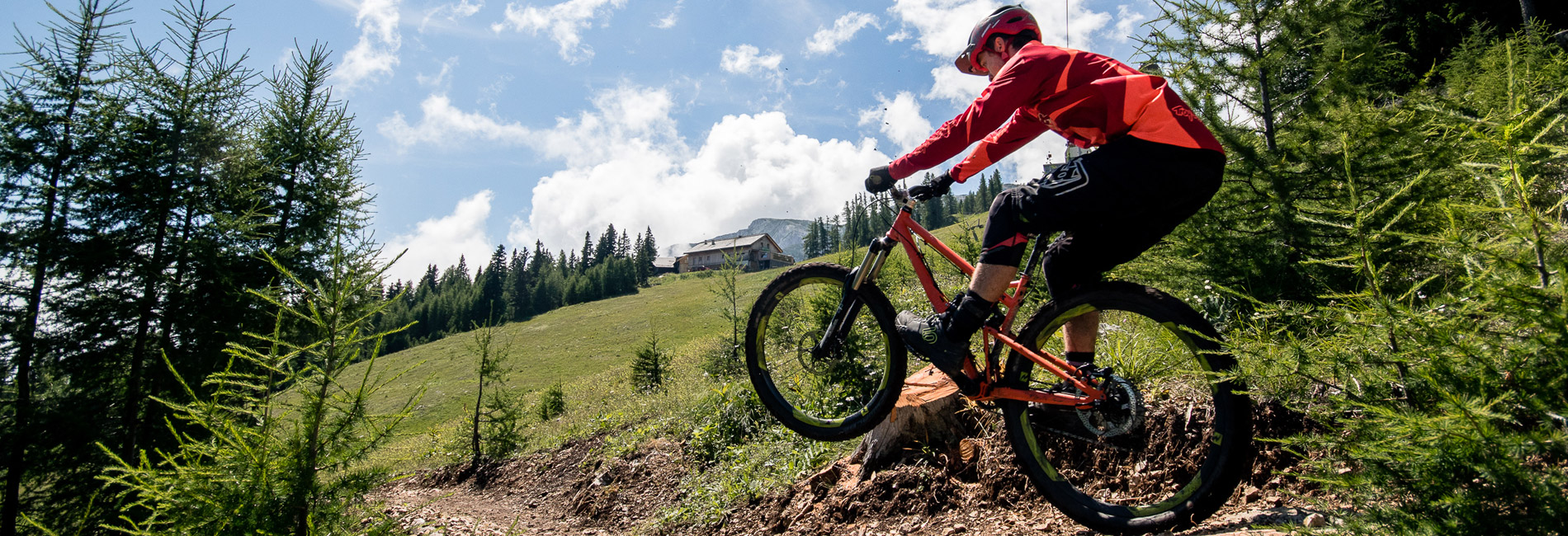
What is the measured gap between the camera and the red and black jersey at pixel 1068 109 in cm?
272

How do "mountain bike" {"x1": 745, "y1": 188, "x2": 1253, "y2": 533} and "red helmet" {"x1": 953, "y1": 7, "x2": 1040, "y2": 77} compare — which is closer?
"mountain bike" {"x1": 745, "y1": 188, "x2": 1253, "y2": 533}

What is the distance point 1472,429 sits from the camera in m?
1.58

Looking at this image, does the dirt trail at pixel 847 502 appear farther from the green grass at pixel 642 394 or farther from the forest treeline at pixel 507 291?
the forest treeline at pixel 507 291

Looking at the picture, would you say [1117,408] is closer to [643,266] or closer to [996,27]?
[996,27]

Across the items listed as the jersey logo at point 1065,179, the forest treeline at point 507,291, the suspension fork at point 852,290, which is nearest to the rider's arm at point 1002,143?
the jersey logo at point 1065,179

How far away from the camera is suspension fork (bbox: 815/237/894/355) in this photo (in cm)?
384

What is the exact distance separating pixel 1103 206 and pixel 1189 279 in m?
3.45

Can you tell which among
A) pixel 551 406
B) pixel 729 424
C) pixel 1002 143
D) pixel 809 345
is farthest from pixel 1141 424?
pixel 551 406

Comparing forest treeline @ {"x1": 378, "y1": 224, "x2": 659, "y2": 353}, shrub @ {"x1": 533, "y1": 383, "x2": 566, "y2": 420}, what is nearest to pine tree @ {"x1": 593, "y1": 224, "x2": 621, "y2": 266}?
forest treeline @ {"x1": 378, "y1": 224, "x2": 659, "y2": 353}

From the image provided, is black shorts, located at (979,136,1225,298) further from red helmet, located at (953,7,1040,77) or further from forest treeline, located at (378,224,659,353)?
forest treeline, located at (378,224,659,353)

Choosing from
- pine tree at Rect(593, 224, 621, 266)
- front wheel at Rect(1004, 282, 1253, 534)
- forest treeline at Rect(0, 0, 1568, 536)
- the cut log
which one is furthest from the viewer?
pine tree at Rect(593, 224, 621, 266)

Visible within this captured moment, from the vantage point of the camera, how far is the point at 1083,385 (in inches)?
120

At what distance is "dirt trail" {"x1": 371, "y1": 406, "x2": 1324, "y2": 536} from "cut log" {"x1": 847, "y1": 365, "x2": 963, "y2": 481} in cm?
16

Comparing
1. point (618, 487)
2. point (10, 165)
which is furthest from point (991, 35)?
point (10, 165)
